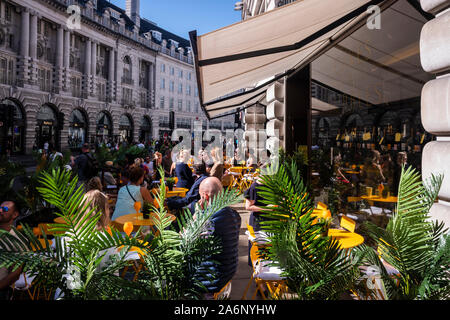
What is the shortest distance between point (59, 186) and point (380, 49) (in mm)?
6311

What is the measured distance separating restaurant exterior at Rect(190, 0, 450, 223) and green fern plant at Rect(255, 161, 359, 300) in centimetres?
136

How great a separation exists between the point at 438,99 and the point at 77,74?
1524 inches

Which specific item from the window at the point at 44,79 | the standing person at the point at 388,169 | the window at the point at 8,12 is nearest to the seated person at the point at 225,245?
the standing person at the point at 388,169

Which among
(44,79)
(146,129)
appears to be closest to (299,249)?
(44,79)

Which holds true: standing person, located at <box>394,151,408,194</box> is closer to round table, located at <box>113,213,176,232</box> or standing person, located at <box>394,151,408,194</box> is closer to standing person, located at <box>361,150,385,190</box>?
standing person, located at <box>361,150,385,190</box>

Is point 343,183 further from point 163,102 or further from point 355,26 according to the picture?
point 163,102

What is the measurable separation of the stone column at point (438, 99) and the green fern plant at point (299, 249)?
1328 mm

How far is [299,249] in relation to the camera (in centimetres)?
133

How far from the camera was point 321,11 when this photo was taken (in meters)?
4.16

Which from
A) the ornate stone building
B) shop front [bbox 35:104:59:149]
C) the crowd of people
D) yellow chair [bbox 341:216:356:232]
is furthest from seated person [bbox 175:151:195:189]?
shop front [bbox 35:104:59:149]

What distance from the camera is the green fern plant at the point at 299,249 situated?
1.26 m

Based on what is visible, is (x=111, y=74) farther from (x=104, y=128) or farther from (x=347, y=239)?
(x=347, y=239)

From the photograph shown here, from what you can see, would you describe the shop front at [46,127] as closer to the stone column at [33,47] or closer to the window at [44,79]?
the window at [44,79]
